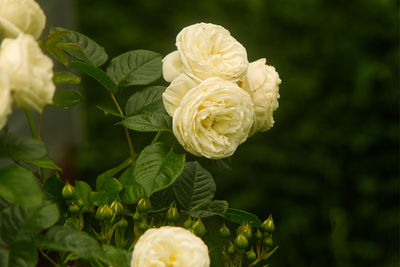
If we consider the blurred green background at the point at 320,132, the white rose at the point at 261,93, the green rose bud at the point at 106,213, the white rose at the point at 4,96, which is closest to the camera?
the white rose at the point at 4,96

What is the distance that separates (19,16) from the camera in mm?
634

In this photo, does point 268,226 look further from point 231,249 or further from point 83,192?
point 83,192

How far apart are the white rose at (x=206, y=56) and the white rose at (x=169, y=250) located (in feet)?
0.70

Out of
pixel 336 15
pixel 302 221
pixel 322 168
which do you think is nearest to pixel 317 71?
pixel 336 15

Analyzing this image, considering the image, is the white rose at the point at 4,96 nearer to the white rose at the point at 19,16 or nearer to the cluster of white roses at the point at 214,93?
the white rose at the point at 19,16

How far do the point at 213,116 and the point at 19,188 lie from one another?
277mm

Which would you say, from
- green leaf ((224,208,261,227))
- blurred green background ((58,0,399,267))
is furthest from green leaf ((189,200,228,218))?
blurred green background ((58,0,399,267))

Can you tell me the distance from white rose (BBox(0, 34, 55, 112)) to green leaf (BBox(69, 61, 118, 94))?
180 millimetres

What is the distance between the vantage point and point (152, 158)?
72cm

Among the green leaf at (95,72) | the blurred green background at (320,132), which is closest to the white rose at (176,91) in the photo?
the green leaf at (95,72)

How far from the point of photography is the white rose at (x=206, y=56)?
74cm

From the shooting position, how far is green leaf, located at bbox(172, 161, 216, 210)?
79 centimetres

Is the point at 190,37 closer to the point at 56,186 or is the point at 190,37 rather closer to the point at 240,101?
the point at 240,101

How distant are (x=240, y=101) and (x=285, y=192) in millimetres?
2039
